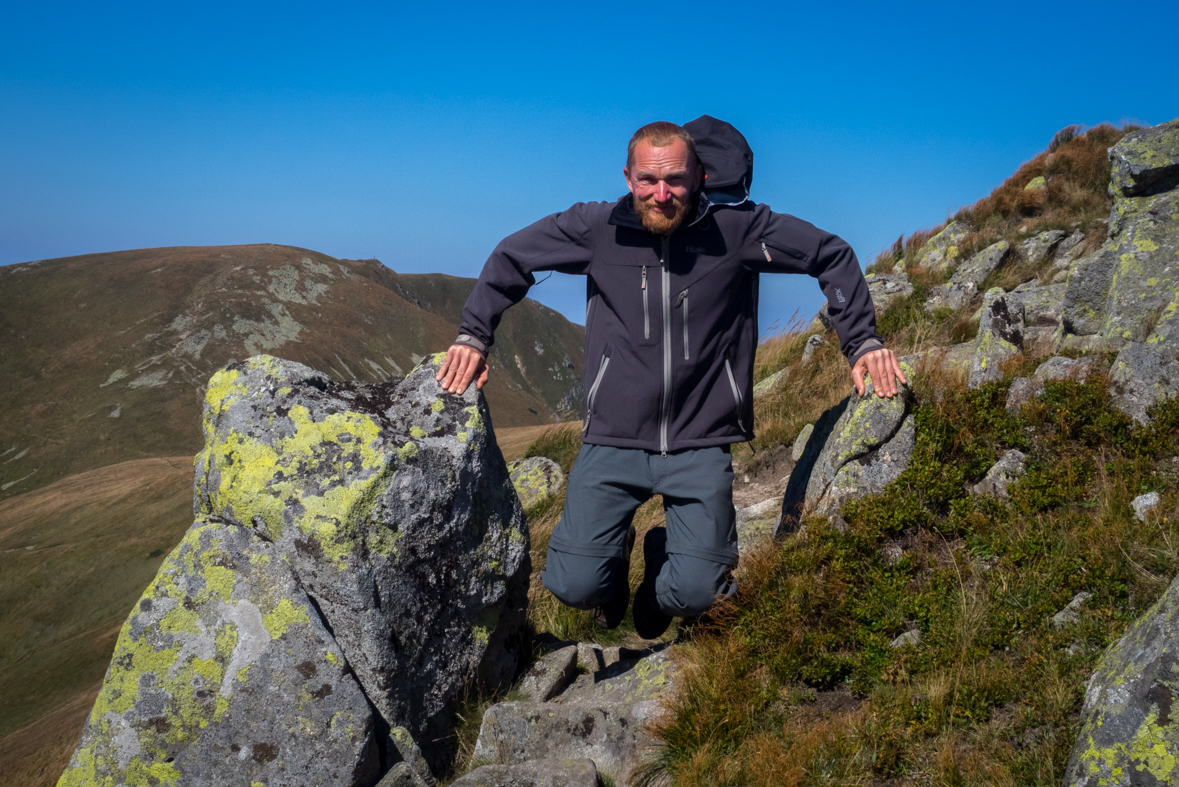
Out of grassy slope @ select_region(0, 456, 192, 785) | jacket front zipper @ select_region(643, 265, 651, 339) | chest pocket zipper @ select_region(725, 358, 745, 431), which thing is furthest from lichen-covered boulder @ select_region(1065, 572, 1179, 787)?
grassy slope @ select_region(0, 456, 192, 785)

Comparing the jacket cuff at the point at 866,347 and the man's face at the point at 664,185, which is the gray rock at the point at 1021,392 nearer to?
the jacket cuff at the point at 866,347

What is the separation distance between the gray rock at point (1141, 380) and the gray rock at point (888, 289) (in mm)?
6439

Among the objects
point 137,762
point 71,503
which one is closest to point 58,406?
point 71,503

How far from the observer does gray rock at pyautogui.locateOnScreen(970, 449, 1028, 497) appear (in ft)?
14.7

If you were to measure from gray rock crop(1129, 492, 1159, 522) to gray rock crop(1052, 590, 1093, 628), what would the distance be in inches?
26.9

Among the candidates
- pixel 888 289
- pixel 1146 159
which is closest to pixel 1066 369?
pixel 1146 159

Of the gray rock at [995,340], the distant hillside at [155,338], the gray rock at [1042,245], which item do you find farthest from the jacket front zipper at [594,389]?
the distant hillside at [155,338]

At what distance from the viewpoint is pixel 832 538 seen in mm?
4266

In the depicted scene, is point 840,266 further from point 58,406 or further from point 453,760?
point 58,406

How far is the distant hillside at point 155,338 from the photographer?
162 ft

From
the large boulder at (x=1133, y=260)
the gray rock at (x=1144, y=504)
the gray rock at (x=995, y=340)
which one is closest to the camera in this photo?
the gray rock at (x=1144, y=504)

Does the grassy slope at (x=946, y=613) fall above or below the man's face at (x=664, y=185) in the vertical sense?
below

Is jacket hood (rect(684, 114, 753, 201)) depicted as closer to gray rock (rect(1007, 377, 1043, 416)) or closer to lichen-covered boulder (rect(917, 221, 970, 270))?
gray rock (rect(1007, 377, 1043, 416))

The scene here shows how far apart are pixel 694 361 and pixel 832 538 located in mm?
1391
